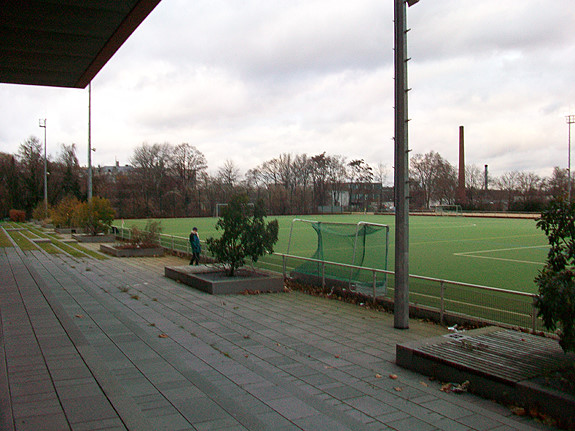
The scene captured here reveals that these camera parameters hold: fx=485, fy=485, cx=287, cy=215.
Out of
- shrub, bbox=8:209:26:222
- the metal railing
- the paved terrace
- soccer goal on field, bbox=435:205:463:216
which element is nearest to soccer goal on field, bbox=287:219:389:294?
the metal railing

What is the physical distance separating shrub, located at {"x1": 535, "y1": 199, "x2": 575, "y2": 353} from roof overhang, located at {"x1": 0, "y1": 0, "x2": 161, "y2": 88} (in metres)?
6.96

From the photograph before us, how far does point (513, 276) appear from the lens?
54.2 feet

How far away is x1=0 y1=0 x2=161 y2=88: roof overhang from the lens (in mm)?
8539

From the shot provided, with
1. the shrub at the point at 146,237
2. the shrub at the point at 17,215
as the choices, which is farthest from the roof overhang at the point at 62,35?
the shrub at the point at 17,215

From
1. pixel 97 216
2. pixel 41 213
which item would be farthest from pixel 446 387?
pixel 41 213

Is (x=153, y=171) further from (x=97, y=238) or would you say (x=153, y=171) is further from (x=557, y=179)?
(x=557, y=179)

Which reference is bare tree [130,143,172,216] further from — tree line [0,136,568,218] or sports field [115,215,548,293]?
sports field [115,215,548,293]

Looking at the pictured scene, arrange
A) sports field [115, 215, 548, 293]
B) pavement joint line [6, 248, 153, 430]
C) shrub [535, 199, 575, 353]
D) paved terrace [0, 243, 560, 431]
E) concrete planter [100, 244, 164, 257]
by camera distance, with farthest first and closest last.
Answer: concrete planter [100, 244, 164, 257] < sports field [115, 215, 548, 293] < shrub [535, 199, 575, 353] < paved terrace [0, 243, 560, 431] < pavement joint line [6, 248, 153, 430]

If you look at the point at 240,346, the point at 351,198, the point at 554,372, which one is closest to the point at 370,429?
the point at 554,372

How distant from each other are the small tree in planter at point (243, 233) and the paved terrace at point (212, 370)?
233cm

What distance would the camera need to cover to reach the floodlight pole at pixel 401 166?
826cm

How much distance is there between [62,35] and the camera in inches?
393

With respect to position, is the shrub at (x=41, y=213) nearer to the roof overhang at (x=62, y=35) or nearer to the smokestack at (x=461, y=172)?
the roof overhang at (x=62, y=35)

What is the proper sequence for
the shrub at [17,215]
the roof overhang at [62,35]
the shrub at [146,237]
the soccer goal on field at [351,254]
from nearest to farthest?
the roof overhang at [62,35]
the soccer goal on field at [351,254]
the shrub at [146,237]
the shrub at [17,215]
